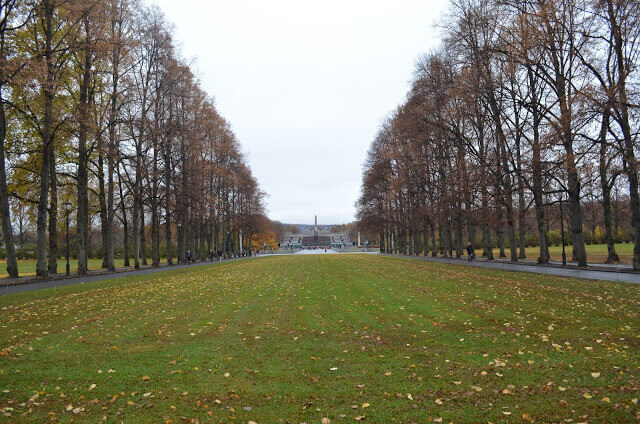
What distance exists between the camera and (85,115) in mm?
21594

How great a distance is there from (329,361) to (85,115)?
21511 millimetres

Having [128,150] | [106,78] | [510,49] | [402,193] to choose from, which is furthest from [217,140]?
[510,49]

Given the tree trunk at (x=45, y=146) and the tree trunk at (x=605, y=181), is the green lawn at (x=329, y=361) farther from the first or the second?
the tree trunk at (x=45, y=146)

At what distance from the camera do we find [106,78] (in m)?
28.7

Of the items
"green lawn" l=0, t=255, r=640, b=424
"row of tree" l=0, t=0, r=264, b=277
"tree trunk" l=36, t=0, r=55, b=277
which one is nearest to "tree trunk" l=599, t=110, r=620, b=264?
"green lawn" l=0, t=255, r=640, b=424

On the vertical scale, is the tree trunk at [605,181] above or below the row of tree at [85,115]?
below

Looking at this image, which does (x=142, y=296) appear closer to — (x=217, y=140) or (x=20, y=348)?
(x=20, y=348)

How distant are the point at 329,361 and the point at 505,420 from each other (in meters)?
2.93

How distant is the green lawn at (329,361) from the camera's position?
480 centimetres

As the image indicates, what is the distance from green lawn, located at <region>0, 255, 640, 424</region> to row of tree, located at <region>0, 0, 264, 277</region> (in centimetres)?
1244

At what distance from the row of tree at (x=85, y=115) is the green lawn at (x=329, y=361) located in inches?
490

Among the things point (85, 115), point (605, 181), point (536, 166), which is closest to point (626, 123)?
point (536, 166)

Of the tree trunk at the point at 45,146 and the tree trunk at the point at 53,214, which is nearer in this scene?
the tree trunk at the point at 45,146

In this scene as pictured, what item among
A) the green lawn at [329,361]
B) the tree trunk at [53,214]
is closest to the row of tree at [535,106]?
the green lawn at [329,361]
